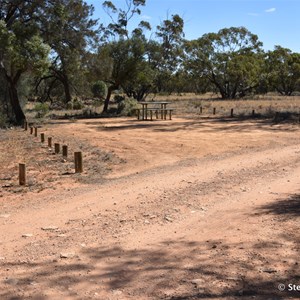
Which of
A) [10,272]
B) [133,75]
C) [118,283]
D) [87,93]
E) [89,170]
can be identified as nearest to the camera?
[118,283]

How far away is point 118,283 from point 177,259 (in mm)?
838

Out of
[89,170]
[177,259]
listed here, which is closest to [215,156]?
[89,170]

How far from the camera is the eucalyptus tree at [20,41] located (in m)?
20.8

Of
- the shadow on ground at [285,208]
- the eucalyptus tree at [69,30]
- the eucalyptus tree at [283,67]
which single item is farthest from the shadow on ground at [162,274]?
the eucalyptus tree at [283,67]

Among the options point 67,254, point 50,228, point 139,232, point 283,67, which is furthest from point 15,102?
point 283,67

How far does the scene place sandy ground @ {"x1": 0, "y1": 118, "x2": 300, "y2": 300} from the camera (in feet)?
13.7

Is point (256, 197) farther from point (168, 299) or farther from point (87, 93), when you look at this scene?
point (87, 93)

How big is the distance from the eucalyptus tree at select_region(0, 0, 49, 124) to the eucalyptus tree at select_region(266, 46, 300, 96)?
4687cm

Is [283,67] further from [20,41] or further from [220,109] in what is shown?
[20,41]

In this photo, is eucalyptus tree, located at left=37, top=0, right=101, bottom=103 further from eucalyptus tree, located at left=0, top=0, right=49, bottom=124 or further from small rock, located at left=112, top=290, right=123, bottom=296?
small rock, located at left=112, top=290, right=123, bottom=296

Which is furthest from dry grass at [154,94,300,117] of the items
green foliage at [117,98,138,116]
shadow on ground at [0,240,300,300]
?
shadow on ground at [0,240,300,300]

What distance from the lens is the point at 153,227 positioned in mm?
6051

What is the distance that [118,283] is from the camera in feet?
13.9

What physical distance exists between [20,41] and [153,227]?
1824cm
